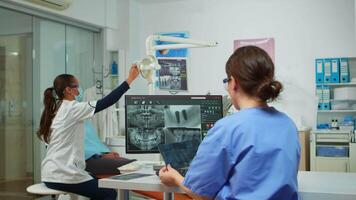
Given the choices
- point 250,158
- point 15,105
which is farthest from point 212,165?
point 15,105

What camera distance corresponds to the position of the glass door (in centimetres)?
382

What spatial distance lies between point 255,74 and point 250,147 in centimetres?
22

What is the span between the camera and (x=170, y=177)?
1.56 m

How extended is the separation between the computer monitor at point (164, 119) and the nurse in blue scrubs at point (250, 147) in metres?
0.81

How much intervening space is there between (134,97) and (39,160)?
2.46m

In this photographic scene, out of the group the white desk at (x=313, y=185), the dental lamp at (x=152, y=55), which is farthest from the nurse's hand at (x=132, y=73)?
the white desk at (x=313, y=185)

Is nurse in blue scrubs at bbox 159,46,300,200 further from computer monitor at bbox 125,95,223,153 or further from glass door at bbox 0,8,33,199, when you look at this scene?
glass door at bbox 0,8,33,199

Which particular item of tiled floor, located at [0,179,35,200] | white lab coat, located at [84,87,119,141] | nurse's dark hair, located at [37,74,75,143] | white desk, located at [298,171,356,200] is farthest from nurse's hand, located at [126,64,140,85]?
white lab coat, located at [84,87,119,141]

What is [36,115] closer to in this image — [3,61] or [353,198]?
[3,61]

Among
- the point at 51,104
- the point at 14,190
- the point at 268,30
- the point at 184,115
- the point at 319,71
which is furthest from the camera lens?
the point at 268,30

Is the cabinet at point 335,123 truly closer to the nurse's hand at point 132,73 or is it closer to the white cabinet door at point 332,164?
the white cabinet door at point 332,164

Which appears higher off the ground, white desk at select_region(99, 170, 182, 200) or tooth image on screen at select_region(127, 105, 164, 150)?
tooth image on screen at select_region(127, 105, 164, 150)

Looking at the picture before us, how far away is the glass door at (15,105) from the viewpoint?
3.82 metres

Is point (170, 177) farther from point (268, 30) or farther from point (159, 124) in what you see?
point (268, 30)
